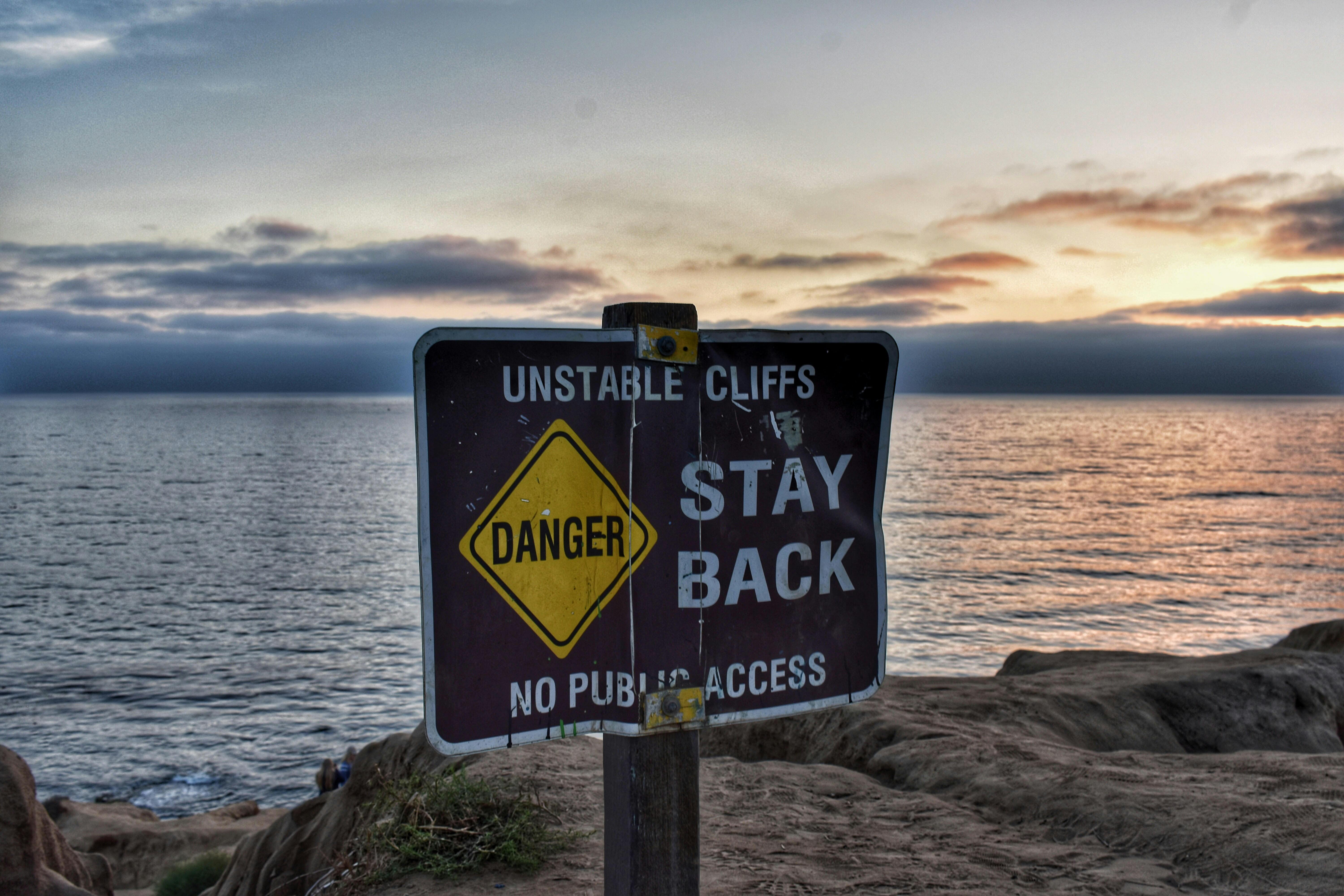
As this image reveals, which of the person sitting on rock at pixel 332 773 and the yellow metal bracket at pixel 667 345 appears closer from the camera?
the yellow metal bracket at pixel 667 345

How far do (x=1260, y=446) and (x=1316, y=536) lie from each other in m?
71.2

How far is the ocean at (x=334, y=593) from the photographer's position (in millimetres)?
17125

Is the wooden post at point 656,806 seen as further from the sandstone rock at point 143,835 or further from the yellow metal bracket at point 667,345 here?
the sandstone rock at point 143,835

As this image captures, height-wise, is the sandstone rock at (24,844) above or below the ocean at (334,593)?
above

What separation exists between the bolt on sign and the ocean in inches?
565

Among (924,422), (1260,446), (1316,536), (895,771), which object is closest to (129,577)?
(895,771)

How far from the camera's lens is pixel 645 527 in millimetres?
2359

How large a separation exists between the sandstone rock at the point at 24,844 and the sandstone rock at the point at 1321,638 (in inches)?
536

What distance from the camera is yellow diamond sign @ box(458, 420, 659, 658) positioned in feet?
7.32

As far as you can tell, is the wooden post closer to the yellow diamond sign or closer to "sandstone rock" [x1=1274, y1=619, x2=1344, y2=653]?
the yellow diamond sign

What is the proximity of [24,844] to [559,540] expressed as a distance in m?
7.27

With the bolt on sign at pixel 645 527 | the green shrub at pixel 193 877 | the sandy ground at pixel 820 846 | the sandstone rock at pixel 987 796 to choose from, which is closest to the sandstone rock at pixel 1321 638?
Result: the sandstone rock at pixel 987 796

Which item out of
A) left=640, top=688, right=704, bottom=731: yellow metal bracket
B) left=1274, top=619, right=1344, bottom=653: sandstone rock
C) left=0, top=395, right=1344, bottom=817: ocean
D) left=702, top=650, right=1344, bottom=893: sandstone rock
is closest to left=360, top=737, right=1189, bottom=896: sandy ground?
left=702, top=650, right=1344, bottom=893: sandstone rock

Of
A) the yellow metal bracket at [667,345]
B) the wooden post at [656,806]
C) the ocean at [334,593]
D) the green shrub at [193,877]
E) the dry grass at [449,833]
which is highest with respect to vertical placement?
the yellow metal bracket at [667,345]
